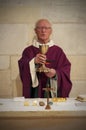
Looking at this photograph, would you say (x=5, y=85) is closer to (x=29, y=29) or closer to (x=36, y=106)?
(x=29, y=29)

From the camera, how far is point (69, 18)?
3.42 m

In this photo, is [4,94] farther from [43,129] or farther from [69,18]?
[43,129]

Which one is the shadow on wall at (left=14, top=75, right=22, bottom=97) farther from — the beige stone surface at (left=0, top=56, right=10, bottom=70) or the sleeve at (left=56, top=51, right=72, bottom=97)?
the sleeve at (left=56, top=51, right=72, bottom=97)

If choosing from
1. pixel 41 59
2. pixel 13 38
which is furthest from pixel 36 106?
pixel 13 38

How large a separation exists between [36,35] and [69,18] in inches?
17.3

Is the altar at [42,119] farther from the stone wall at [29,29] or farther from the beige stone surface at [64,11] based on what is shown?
the beige stone surface at [64,11]

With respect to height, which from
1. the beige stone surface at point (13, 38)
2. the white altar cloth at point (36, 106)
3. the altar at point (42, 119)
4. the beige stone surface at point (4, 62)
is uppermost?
the beige stone surface at point (13, 38)

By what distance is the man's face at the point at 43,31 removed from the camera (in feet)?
10.2

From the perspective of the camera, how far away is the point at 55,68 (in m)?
3.09

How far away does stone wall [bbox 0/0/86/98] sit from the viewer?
3.39 meters

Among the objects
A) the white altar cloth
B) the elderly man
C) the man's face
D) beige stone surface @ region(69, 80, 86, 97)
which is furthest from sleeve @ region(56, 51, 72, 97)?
the white altar cloth

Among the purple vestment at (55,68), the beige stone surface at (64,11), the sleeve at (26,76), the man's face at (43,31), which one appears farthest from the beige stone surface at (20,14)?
the sleeve at (26,76)

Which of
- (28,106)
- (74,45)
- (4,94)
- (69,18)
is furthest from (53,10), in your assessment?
(28,106)

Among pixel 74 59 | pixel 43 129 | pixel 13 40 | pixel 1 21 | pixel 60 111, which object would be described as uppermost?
pixel 1 21
